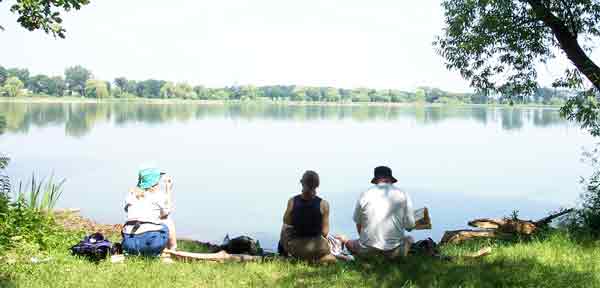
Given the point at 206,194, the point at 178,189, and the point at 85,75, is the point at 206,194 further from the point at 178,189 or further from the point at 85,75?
the point at 85,75

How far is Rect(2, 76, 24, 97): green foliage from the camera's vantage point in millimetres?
90875

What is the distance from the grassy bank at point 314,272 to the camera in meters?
4.73

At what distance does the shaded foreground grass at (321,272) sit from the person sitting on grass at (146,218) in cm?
22

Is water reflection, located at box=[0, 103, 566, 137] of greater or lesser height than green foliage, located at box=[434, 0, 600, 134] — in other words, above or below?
below

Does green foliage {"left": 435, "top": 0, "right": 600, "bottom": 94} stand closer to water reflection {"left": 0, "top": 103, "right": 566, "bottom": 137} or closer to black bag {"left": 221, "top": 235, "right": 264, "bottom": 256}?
black bag {"left": 221, "top": 235, "right": 264, "bottom": 256}

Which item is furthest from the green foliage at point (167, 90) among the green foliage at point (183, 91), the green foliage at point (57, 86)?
the green foliage at point (57, 86)

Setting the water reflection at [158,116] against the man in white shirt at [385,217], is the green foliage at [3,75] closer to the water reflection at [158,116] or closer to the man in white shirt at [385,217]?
the water reflection at [158,116]

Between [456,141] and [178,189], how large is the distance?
2414 centimetres

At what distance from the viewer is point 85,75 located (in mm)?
113125

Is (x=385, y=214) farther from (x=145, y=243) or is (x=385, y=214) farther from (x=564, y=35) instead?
(x=564, y=35)

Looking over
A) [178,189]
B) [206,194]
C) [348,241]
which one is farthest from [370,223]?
[178,189]

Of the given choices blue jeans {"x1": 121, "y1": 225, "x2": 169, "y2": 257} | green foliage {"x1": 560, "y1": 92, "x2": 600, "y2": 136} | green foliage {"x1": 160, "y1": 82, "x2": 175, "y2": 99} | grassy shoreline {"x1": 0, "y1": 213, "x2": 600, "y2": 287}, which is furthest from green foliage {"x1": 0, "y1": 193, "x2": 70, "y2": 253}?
green foliage {"x1": 160, "y1": 82, "x2": 175, "y2": 99}

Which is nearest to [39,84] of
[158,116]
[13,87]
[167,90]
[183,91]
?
[13,87]

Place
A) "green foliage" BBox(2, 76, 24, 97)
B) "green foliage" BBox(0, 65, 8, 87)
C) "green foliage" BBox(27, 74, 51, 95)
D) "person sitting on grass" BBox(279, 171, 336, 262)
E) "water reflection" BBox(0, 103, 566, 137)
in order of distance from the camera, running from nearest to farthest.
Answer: "person sitting on grass" BBox(279, 171, 336, 262)
"water reflection" BBox(0, 103, 566, 137)
"green foliage" BBox(0, 65, 8, 87)
"green foliage" BBox(2, 76, 24, 97)
"green foliage" BBox(27, 74, 51, 95)
